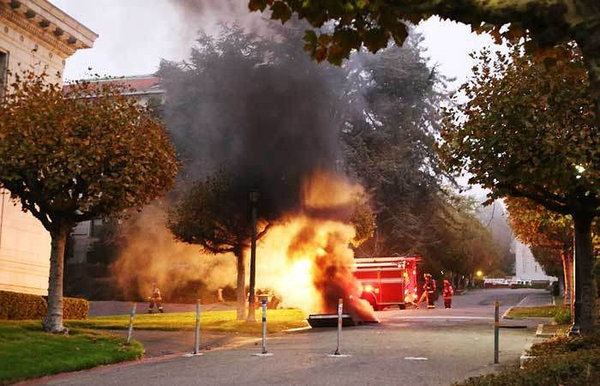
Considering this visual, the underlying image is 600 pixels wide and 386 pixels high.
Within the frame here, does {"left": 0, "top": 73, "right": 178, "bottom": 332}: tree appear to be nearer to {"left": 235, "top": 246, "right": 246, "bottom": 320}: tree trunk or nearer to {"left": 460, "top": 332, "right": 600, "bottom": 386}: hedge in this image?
{"left": 235, "top": 246, "right": 246, "bottom": 320}: tree trunk

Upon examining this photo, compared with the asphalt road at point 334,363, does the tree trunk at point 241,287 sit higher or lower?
higher

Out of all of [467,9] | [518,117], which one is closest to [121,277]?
[518,117]

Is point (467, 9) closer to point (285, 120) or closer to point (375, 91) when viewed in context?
point (285, 120)

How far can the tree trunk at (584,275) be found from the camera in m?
14.0

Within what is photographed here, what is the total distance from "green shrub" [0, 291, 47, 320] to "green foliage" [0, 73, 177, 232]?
3972 mm

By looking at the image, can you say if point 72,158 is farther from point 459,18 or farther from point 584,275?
point 459,18

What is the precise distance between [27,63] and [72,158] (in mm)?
10070

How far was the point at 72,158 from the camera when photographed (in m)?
13.8

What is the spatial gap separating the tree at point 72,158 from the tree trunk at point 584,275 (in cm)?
901

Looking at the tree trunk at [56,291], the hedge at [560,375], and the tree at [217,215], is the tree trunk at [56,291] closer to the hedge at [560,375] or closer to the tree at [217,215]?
the tree at [217,215]

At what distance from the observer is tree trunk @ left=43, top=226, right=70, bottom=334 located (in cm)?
1405

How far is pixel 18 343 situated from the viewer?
11992 mm

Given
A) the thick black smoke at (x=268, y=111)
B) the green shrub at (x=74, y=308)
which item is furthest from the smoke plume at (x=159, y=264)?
the green shrub at (x=74, y=308)

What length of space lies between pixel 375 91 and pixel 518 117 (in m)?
23.0
